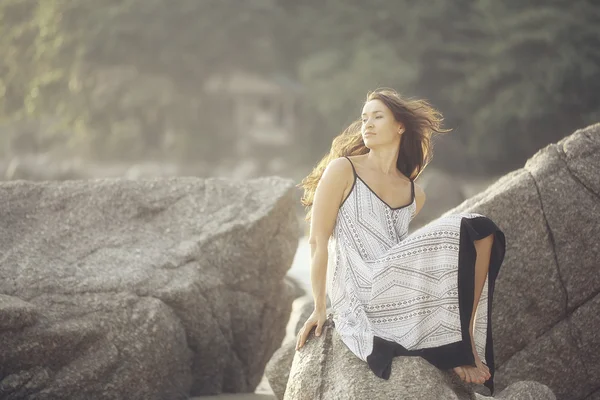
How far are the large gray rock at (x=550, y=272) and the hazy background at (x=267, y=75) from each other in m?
22.2

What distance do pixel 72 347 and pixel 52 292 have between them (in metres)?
0.34

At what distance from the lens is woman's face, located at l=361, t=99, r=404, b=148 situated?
4297 mm

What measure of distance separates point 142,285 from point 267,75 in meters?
28.8

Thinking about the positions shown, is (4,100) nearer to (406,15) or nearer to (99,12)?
(99,12)

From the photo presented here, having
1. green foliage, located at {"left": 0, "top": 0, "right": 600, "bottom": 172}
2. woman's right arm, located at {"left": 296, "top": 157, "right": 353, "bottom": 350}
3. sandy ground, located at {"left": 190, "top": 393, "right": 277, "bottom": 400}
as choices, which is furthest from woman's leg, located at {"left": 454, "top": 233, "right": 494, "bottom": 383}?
green foliage, located at {"left": 0, "top": 0, "right": 600, "bottom": 172}

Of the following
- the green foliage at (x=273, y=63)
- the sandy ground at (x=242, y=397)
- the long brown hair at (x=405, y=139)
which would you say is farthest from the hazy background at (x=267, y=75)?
the long brown hair at (x=405, y=139)

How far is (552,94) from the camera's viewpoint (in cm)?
2652

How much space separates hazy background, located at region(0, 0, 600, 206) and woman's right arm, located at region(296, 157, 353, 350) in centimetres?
2337

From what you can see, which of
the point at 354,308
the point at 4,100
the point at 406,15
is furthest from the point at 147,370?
the point at 4,100

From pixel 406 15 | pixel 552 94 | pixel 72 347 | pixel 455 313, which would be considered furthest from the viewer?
pixel 406 15

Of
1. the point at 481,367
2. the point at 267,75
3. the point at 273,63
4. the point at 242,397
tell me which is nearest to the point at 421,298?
the point at 481,367

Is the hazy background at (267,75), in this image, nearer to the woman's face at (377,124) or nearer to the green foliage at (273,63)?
the green foliage at (273,63)

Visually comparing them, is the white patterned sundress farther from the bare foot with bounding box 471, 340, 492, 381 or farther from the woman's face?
the woman's face

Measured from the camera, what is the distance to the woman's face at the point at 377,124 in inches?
169
